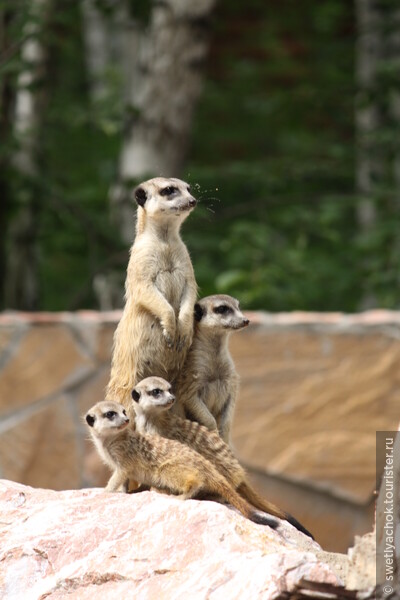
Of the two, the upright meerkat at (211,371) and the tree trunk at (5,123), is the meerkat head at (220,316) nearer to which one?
the upright meerkat at (211,371)

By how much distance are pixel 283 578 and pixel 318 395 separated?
126 inches

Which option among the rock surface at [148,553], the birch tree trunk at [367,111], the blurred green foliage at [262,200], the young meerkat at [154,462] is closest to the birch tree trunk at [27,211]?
the blurred green foliage at [262,200]

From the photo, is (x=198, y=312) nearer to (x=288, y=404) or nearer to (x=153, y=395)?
(x=153, y=395)

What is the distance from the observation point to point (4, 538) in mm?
2734

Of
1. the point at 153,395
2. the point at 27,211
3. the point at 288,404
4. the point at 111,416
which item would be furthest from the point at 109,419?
the point at 27,211

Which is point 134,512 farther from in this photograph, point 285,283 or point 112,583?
point 285,283

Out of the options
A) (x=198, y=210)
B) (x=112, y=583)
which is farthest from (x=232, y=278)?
(x=112, y=583)

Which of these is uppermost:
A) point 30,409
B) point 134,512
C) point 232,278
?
point 232,278

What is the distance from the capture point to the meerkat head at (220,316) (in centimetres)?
311

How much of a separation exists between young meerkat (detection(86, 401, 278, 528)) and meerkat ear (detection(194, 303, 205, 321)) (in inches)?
15.2

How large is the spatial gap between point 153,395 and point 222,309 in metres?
0.46

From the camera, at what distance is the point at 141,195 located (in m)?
3.07

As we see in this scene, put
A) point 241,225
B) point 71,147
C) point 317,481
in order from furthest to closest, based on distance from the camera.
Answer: point 71,147 < point 241,225 < point 317,481

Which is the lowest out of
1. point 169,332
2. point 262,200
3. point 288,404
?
point 169,332
